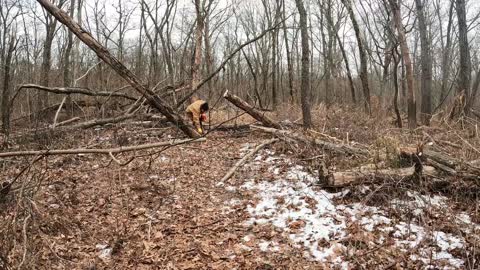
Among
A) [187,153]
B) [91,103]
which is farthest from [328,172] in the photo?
[91,103]

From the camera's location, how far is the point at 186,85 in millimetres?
11750

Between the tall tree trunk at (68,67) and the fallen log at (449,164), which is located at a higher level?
the tall tree trunk at (68,67)

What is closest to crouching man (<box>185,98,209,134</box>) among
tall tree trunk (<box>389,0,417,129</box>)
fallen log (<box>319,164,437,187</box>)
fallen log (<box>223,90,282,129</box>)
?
fallen log (<box>223,90,282,129</box>)

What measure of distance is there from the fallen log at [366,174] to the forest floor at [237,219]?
12cm

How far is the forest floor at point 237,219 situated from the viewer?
403 cm

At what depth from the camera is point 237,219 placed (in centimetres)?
516

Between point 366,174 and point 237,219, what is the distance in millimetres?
1958

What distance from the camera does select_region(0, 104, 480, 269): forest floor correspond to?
13.2ft

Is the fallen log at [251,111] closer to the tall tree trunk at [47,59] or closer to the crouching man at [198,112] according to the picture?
the crouching man at [198,112]

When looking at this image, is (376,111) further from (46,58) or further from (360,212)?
(46,58)

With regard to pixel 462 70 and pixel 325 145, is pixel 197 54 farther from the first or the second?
pixel 462 70

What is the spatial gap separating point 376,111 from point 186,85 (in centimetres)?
648

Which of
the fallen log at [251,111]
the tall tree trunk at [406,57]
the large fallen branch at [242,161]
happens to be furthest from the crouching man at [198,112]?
the tall tree trunk at [406,57]

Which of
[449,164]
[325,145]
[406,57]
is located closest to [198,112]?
[325,145]
